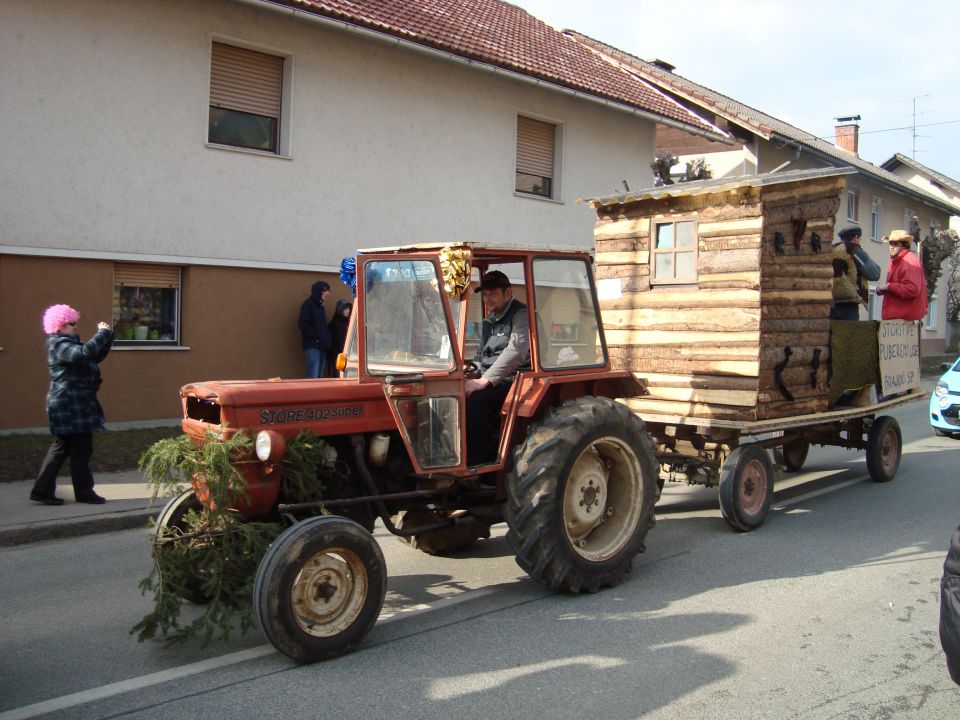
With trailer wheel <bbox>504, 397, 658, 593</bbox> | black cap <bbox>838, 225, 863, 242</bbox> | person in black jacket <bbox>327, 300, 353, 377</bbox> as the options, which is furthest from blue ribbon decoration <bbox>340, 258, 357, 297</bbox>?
person in black jacket <bbox>327, 300, 353, 377</bbox>

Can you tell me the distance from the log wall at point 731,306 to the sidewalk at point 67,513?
4.36 m

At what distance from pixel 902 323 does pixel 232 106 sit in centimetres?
930

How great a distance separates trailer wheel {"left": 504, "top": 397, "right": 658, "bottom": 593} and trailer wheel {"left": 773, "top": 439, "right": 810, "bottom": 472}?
14.0 feet

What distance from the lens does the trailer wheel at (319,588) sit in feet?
14.1

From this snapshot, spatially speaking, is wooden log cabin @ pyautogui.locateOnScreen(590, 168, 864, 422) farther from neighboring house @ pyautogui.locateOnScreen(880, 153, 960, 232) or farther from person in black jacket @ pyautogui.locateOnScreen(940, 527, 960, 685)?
neighboring house @ pyautogui.locateOnScreen(880, 153, 960, 232)

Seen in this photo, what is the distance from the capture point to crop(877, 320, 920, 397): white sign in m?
9.08

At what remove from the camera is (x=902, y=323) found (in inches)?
377

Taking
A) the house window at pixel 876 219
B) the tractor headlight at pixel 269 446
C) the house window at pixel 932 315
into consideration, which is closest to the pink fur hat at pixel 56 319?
the tractor headlight at pixel 269 446

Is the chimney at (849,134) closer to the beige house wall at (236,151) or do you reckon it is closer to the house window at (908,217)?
the house window at (908,217)

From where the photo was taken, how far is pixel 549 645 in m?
4.77

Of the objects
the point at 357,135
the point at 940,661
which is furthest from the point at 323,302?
the point at 940,661

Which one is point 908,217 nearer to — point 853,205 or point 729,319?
point 853,205

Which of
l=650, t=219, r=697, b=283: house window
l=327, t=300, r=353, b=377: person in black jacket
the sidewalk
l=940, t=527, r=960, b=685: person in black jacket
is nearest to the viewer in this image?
l=940, t=527, r=960, b=685: person in black jacket

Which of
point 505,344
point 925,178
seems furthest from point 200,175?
point 925,178
